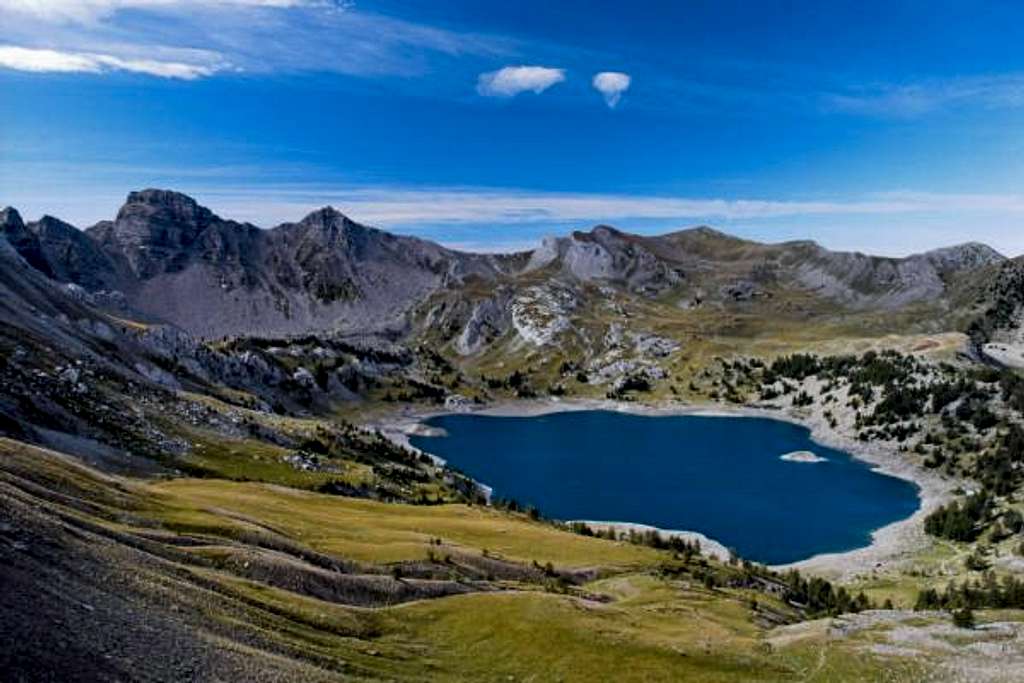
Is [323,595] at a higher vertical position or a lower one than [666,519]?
higher

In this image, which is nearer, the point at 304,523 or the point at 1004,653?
the point at 1004,653

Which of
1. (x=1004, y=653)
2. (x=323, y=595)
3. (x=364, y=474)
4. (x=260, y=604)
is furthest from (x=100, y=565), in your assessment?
(x=364, y=474)

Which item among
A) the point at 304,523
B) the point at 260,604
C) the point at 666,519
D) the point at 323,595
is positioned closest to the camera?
the point at 260,604

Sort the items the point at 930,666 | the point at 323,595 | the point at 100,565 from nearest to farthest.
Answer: the point at 100,565
the point at 930,666
the point at 323,595

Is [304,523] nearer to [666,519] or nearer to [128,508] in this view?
[128,508]

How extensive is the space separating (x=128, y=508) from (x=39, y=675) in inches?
1447

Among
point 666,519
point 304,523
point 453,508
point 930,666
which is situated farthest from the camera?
point 666,519

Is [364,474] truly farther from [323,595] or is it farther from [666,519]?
[323,595]

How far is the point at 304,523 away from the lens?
272ft

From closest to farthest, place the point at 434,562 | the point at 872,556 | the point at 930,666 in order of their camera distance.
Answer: the point at 930,666 → the point at 434,562 → the point at 872,556

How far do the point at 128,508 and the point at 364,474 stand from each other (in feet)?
291

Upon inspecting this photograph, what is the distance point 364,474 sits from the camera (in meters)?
149

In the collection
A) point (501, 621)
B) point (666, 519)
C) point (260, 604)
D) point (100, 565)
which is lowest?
point (666, 519)

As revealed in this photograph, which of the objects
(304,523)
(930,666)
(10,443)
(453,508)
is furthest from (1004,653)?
(453,508)
